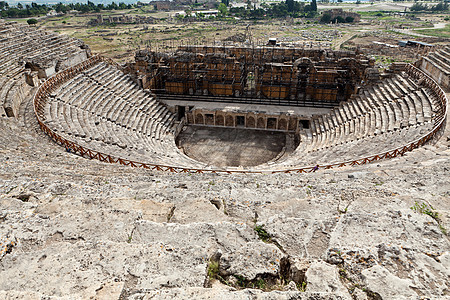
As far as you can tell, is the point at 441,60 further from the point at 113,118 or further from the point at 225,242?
the point at 225,242

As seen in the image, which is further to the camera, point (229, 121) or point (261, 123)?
point (229, 121)

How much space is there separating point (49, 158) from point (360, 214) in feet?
50.0

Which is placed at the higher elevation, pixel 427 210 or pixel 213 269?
pixel 427 210

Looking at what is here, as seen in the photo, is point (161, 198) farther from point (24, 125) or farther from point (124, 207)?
point (24, 125)

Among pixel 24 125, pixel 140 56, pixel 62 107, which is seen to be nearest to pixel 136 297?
pixel 24 125

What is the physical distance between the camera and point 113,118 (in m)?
26.1

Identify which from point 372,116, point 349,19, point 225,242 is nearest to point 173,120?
point 372,116

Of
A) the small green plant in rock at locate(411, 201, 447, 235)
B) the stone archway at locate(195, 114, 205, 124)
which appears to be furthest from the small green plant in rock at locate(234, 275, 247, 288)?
the stone archway at locate(195, 114, 205, 124)

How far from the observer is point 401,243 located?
603 cm

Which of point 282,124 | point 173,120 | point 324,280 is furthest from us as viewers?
point 173,120

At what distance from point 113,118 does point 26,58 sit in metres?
10.6

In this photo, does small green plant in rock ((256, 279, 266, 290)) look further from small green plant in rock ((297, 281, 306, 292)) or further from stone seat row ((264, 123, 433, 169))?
stone seat row ((264, 123, 433, 169))

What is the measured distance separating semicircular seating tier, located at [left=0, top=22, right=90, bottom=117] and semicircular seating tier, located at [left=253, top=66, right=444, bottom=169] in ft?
65.1

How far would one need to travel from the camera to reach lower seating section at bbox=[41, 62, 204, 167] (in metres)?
20.4
